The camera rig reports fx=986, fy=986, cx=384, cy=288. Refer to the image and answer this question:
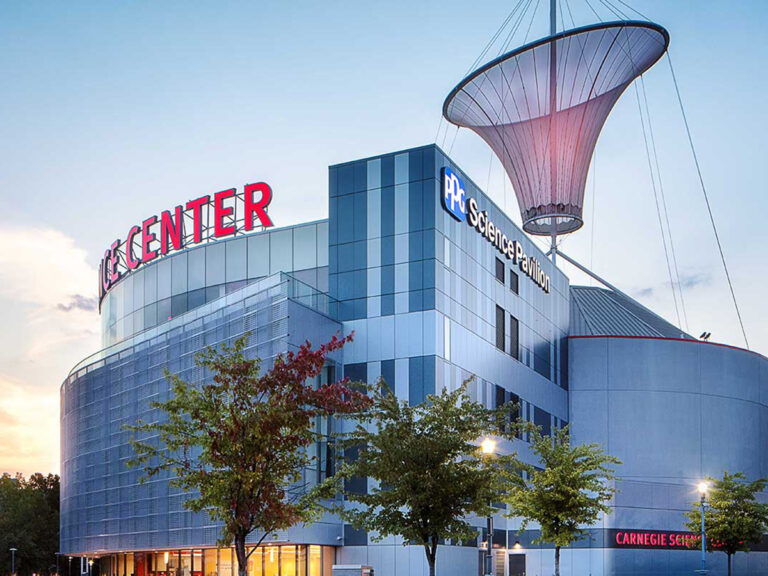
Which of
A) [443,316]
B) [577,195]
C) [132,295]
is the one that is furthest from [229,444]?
[577,195]

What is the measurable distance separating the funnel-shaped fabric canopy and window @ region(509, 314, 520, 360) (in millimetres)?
24695

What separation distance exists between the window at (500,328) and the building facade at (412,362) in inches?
8.6

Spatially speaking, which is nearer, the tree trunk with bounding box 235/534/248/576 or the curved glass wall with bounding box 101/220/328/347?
the tree trunk with bounding box 235/534/248/576

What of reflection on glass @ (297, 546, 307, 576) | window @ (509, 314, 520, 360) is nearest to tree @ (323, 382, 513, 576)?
reflection on glass @ (297, 546, 307, 576)

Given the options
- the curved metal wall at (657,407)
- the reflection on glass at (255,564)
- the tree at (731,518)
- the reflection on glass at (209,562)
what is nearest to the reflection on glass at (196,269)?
the reflection on glass at (209,562)

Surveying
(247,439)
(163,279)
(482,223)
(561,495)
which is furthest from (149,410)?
(247,439)

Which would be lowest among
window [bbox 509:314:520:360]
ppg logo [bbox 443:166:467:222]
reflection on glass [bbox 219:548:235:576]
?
reflection on glass [bbox 219:548:235:576]

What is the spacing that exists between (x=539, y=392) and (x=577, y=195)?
26.2 m

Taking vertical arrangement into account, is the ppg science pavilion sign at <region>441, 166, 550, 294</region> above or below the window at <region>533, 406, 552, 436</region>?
above

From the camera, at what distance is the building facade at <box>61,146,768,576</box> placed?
52.3 meters

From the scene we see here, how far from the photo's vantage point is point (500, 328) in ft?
210

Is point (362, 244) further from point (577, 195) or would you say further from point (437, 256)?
point (577, 195)

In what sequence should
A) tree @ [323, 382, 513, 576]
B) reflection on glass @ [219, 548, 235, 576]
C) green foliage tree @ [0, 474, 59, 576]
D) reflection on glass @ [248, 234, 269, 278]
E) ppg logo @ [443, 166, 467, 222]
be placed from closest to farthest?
tree @ [323, 382, 513, 576], reflection on glass @ [219, 548, 235, 576], ppg logo @ [443, 166, 467, 222], reflection on glass @ [248, 234, 269, 278], green foliage tree @ [0, 474, 59, 576]

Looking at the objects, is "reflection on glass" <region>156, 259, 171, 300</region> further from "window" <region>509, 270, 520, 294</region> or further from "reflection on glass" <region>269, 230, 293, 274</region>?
"window" <region>509, 270, 520, 294</region>
